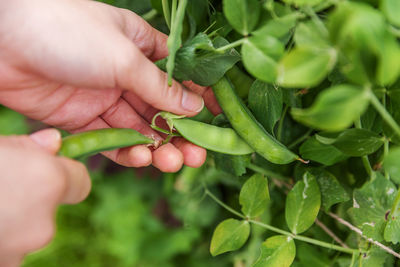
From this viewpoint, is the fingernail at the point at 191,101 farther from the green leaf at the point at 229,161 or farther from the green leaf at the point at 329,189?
the green leaf at the point at 329,189

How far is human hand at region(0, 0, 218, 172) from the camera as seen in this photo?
0.73 meters

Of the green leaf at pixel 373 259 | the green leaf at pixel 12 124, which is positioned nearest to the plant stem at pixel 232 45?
the green leaf at pixel 373 259

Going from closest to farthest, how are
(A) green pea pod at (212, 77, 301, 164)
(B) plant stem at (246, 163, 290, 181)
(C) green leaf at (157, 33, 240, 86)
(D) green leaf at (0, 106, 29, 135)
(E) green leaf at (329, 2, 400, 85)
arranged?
1. (E) green leaf at (329, 2, 400, 85)
2. (C) green leaf at (157, 33, 240, 86)
3. (A) green pea pod at (212, 77, 301, 164)
4. (B) plant stem at (246, 163, 290, 181)
5. (D) green leaf at (0, 106, 29, 135)

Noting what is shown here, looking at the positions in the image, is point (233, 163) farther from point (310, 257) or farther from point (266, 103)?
point (310, 257)

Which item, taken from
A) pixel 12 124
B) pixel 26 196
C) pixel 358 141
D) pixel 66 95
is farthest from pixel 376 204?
pixel 12 124

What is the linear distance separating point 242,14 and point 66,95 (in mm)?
558

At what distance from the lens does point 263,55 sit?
55 cm

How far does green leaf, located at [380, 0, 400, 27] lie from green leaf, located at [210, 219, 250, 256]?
22.2 inches

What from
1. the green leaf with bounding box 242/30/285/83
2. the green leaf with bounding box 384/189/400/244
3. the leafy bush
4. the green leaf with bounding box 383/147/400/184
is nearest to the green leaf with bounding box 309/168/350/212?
the leafy bush

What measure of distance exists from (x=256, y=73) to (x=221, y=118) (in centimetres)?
33

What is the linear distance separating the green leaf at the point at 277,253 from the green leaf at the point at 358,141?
0.26 metres

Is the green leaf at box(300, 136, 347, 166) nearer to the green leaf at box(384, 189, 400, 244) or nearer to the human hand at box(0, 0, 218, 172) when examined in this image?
the green leaf at box(384, 189, 400, 244)

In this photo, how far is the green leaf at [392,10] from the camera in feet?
1.42

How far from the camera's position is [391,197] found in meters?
0.70
